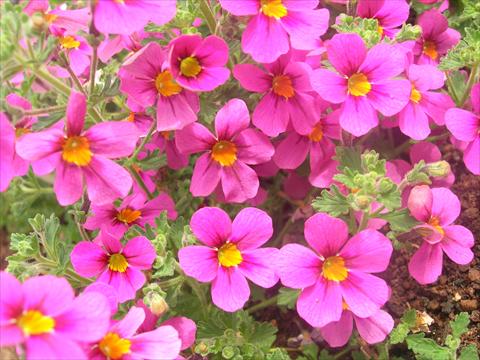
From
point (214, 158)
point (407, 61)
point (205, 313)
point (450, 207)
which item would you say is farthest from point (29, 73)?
point (450, 207)

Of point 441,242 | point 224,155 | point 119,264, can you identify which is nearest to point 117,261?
point 119,264

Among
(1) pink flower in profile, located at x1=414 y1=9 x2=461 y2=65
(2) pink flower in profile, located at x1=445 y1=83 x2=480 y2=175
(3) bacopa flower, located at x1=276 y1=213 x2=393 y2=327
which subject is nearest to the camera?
(3) bacopa flower, located at x1=276 y1=213 x2=393 y2=327

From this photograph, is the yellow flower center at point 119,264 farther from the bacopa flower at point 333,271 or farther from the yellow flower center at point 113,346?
the bacopa flower at point 333,271

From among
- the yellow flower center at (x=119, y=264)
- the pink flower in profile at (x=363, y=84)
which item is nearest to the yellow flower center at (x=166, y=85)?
the pink flower in profile at (x=363, y=84)

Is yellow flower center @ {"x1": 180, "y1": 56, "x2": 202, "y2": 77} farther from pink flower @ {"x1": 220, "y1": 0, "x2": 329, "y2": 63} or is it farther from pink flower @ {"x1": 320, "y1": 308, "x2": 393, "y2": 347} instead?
pink flower @ {"x1": 320, "y1": 308, "x2": 393, "y2": 347}

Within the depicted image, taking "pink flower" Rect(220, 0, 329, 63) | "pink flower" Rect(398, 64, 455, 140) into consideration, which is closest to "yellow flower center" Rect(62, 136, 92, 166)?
"pink flower" Rect(220, 0, 329, 63)

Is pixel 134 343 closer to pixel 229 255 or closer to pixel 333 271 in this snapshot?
pixel 229 255

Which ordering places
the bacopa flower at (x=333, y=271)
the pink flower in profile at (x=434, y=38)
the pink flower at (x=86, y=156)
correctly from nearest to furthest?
1. the pink flower at (x=86, y=156)
2. the bacopa flower at (x=333, y=271)
3. the pink flower in profile at (x=434, y=38)
